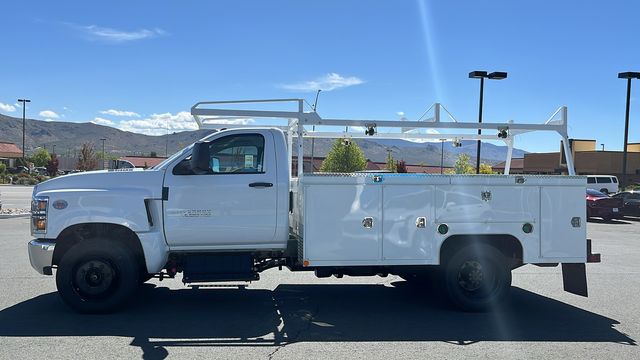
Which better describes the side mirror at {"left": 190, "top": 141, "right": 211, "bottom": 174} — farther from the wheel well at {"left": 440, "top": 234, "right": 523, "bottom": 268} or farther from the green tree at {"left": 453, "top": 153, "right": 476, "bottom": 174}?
the green tree at {"left": 453, "top": 153, "right": 476, "bottom": 174}

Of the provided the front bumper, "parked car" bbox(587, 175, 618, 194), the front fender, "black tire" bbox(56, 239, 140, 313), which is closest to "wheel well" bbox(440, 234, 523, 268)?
the front fender

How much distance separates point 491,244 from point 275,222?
9.44 ft

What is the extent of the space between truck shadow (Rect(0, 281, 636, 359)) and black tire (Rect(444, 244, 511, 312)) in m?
0.19

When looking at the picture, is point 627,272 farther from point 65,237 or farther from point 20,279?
point 20,279

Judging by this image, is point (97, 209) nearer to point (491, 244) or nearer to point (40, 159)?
point (491, 244)

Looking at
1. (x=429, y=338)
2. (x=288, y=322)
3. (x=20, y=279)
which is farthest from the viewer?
(x=20, y=279)

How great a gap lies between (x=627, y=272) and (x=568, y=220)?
14.9 ft

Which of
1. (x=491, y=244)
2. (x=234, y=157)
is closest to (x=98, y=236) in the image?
(x=234, y=157)

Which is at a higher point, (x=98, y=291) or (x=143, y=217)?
(x=143, y=217)

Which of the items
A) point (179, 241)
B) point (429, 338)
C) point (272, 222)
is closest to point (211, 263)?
point (179, 241)

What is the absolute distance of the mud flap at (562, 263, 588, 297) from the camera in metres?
7.81

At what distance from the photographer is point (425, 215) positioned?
7.38 m

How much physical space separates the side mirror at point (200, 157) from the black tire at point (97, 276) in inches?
54.9

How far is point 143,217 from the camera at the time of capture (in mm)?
7148
